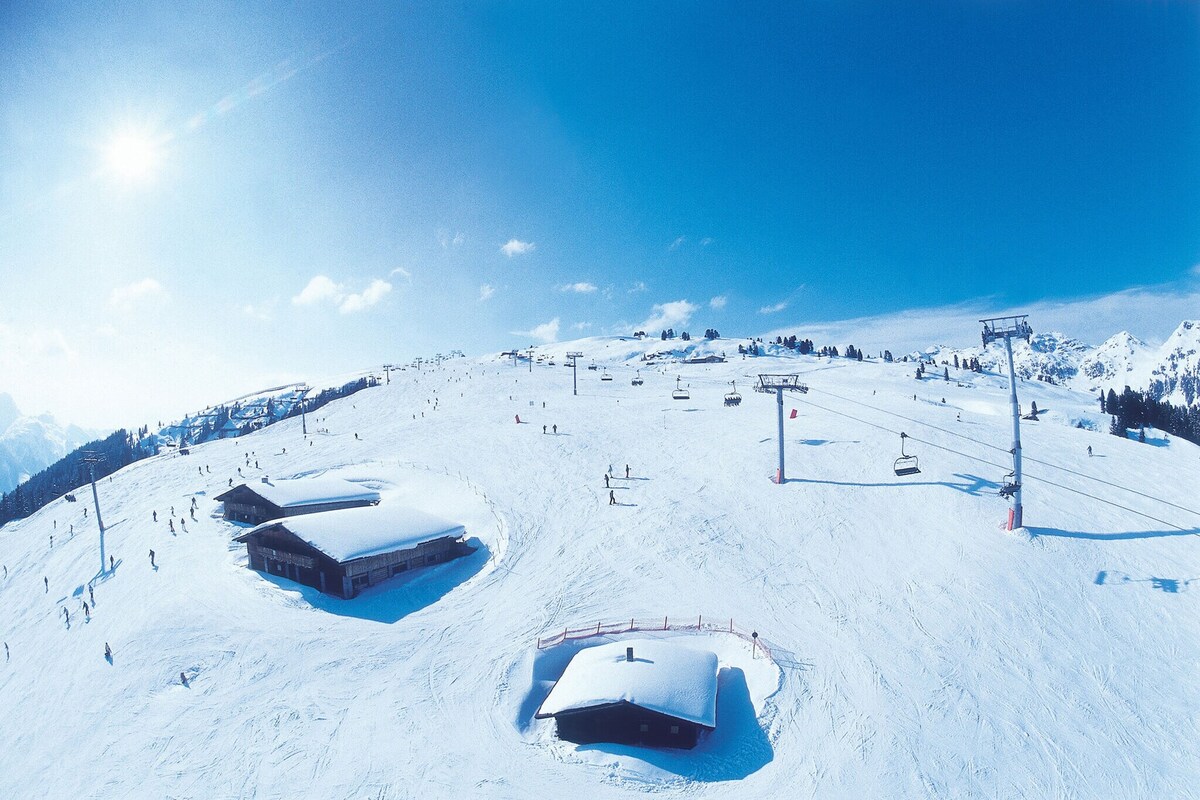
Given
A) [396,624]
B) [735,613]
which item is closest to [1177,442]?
[735,613]

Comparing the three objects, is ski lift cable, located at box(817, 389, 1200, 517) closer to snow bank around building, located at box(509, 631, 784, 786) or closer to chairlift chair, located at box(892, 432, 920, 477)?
chairlift chair, located at box(892, 432, 920, 477)

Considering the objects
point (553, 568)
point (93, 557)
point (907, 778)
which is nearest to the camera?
point (907, 778)

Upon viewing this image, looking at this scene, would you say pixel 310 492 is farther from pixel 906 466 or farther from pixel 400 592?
pixel 906 466

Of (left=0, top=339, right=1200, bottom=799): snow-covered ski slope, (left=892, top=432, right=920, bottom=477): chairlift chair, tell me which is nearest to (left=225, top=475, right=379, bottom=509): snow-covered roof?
(left=0, top=339, right=1200, bottom=799): snow-covered ski slope

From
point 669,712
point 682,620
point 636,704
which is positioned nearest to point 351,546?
point 682,620

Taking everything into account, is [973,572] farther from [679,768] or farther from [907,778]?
[679,768]

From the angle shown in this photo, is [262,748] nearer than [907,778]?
No

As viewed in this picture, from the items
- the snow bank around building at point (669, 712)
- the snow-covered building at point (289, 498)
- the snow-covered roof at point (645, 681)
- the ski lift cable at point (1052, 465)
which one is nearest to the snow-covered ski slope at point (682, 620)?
the snow bank around building at point (669, 712)
